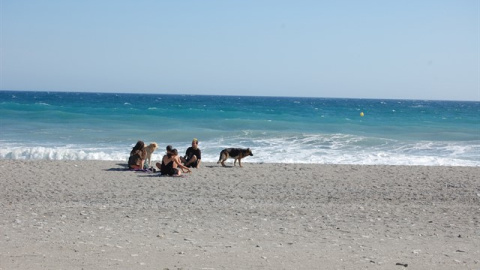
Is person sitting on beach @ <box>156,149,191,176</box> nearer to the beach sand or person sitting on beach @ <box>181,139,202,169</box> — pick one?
the beach sand

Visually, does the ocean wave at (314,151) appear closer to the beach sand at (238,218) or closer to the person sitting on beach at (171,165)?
the beach sand at (238,218)

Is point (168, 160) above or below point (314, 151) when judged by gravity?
above

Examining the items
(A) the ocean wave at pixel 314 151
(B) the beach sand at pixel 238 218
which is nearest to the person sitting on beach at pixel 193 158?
(B) the beach sand at pixel 238 218

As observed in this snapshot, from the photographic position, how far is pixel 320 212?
379 inches

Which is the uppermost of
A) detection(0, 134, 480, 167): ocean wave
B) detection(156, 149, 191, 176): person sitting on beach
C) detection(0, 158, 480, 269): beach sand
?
detection(156, 149, 191, 176): person sitting on beach

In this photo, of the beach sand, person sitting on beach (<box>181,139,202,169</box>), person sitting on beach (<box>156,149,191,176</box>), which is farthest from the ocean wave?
person sitting on beach (<box>156,149,191,176</box>)

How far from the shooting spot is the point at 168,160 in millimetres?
13680

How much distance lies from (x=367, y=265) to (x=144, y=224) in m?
3.47

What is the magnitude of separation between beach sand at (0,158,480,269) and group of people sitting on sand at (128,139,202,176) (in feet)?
0.99

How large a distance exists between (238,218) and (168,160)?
5.00m

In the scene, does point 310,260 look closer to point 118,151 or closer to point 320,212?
point 320,212

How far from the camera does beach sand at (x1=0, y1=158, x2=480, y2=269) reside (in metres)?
6.56

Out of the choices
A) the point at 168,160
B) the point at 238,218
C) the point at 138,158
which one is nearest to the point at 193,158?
the point at 168,160

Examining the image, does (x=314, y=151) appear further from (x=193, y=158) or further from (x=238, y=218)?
(x=238, y=218)
